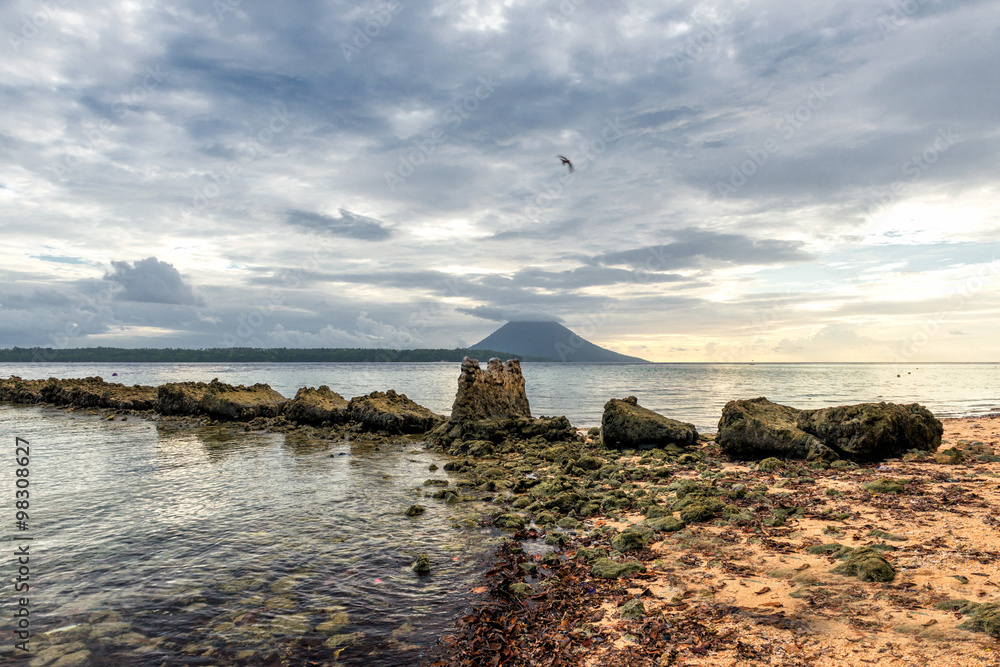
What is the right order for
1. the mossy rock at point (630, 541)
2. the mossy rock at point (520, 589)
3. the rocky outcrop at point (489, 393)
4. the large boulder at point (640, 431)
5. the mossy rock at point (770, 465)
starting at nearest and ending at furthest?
the mossy rock at point (520, 589), the mossy rock at point (630, 541), the mossy rock at point (770, 465), the large boulder at point (640, 431), the rocky outcrop at point (489, 393)

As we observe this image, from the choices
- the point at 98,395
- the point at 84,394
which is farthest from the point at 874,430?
the point at 84,394

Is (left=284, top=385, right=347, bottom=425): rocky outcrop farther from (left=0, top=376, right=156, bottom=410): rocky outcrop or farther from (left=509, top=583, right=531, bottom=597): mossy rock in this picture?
(left=509, top=583, right=531, bottom=597): mossy rock

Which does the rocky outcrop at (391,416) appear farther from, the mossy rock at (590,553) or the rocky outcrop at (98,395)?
the rocky outcrop at (98,395)

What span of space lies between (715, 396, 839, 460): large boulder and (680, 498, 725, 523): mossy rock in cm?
767

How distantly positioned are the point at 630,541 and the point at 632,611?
3.00 meters

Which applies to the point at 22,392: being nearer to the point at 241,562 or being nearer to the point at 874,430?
the point at 241,562

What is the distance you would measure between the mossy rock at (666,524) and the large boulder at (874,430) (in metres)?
9.92

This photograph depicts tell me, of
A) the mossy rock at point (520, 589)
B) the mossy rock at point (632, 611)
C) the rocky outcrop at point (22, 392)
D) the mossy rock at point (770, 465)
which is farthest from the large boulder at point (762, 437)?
the rocky outcrop at point (22, 392)

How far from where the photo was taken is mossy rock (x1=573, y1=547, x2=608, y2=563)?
397 inches

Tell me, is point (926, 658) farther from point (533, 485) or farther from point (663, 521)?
point (533, 485)

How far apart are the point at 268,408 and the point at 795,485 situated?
35196 mm

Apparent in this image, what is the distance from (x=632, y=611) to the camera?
7523 millimetres

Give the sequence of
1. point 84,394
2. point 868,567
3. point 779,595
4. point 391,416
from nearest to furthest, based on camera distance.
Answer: point 779,595, point 868,567, point 391,416, point 84,394

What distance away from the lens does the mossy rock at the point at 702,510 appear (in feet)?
38.0
